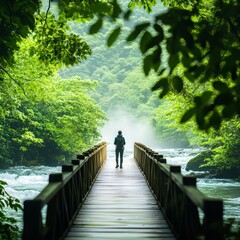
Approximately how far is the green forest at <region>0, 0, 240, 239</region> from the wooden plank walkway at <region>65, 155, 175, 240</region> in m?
→ 1.84

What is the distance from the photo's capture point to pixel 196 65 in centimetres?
283

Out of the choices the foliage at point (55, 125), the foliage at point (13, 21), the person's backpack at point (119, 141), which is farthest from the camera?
the foliage at point (55, 125)

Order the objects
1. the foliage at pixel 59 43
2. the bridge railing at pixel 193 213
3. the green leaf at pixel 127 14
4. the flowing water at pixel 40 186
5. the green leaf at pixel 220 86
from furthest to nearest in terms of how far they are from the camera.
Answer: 1. the flowing water at pixel 40 186
2. the foliage at pixel 59 43
3. the bridge railing at pixel 193 213
4. the green leaf at pixel 127 14
5. the green leaf at pixel 220 86

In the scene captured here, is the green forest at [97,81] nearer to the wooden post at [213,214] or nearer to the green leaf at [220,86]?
the green leaf at [220,86]

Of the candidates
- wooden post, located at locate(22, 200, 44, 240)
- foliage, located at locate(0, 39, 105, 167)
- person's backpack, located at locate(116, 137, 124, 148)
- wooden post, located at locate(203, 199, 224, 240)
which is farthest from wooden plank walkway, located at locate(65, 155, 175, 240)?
foliage, located at locate(0, 39, 105, 167)

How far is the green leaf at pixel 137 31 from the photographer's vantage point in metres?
2.62

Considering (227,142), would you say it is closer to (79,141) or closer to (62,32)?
(79,141)

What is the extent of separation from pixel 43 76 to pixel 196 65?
19536 mm

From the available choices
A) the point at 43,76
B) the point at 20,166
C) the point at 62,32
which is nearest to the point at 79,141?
the point at 20,166

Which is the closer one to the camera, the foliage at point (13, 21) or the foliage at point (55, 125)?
the foliage at point (13, 21)

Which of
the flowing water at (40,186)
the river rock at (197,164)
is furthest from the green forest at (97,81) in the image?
the flowing water at (40,186)

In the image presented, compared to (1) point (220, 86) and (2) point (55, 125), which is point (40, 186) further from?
(1) point (220, 86)

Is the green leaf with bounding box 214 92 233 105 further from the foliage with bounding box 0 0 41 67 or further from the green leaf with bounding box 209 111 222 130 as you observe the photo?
the foliage with bounding box 0 0 41 67

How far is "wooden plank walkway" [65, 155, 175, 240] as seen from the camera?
5.82m
